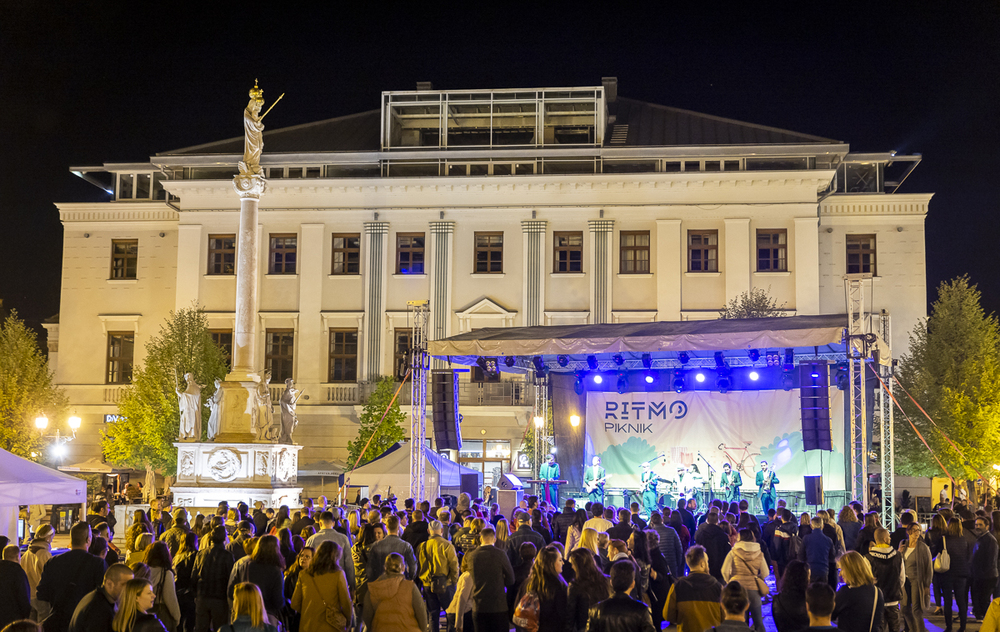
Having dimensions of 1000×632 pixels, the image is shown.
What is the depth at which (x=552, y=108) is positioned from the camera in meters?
38.7

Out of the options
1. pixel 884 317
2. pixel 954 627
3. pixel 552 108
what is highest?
pixel 552 108

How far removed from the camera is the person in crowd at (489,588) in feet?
28.9

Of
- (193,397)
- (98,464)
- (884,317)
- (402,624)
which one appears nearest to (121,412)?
(98,464)

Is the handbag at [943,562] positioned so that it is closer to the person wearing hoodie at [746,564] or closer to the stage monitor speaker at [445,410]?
the person wearing hoodie at [746,564]

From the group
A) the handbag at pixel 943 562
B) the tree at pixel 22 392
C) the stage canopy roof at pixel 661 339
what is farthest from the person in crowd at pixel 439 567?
the tree at pixel 22 392

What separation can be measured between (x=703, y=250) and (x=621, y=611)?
31.7m

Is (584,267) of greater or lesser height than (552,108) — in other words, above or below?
below

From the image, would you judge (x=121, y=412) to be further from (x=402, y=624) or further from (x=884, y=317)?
(x=402, y=624)

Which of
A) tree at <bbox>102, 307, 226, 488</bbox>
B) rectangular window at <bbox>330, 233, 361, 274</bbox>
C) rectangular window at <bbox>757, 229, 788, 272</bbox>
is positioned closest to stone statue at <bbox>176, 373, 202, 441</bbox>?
tree at <bbox>102, 307, 226, 488</bbox>

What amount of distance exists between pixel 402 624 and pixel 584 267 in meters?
30.4

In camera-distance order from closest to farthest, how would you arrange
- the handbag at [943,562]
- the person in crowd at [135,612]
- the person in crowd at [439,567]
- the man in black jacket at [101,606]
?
the person in crowd at [135,612] → the man in black jacket at [101,606] → the person in crowd at [439,567] → the handbag at [943,562]

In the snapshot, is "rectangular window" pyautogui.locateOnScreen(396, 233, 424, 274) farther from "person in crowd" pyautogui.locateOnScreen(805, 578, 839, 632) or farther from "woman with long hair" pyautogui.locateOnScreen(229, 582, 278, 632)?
"person in crowd" pyautogui.locateOnScreen(805, 578, 839, 632)

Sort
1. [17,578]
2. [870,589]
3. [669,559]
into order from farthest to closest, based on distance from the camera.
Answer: [669,559] < [17,578] < [870,589]

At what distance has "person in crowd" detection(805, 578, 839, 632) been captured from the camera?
19.2ft
